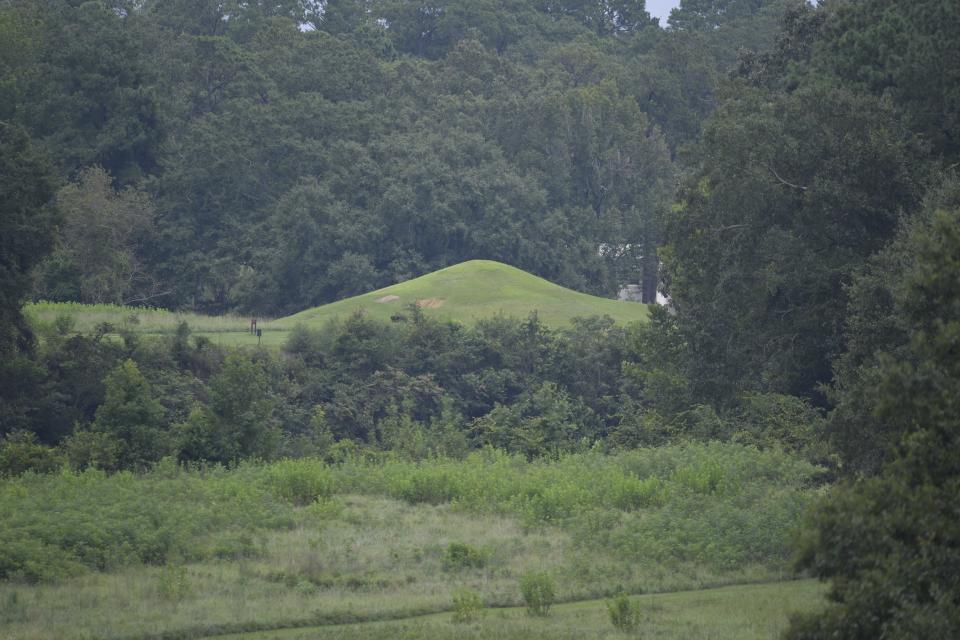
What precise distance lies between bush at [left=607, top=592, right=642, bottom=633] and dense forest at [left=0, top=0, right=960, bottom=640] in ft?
7.78

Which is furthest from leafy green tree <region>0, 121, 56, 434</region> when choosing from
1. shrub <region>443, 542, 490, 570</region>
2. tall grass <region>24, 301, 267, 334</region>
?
shrub <region>443, 542, 490, 570</region>

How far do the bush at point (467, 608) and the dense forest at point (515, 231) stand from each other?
13.3ft

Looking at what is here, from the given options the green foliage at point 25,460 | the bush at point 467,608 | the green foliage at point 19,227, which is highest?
the green foliage at point 19,227

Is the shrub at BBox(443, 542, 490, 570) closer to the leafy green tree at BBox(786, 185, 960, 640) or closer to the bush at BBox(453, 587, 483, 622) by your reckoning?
the bush at BBox(453, 587, 483, 622)

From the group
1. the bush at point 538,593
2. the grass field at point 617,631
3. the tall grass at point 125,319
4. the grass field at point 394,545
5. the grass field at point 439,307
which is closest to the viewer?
the grass field at point 617,631

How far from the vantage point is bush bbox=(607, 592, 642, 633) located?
12844 mm

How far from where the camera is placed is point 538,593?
557 inches

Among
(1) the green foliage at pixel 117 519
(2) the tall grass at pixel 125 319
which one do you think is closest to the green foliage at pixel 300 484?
(1) the green foliage at pixel 117 519

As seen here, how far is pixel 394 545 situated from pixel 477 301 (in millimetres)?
29991

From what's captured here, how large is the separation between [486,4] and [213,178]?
2642 cm

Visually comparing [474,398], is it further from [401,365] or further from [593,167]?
→ [593,167]

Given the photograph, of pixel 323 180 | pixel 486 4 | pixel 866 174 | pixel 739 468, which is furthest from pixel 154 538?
pixel 486 4

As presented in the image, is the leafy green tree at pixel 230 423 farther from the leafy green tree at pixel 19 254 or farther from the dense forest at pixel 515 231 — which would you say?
the leafy green tree at pixel 19 254

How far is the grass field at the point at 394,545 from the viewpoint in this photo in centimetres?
1380
